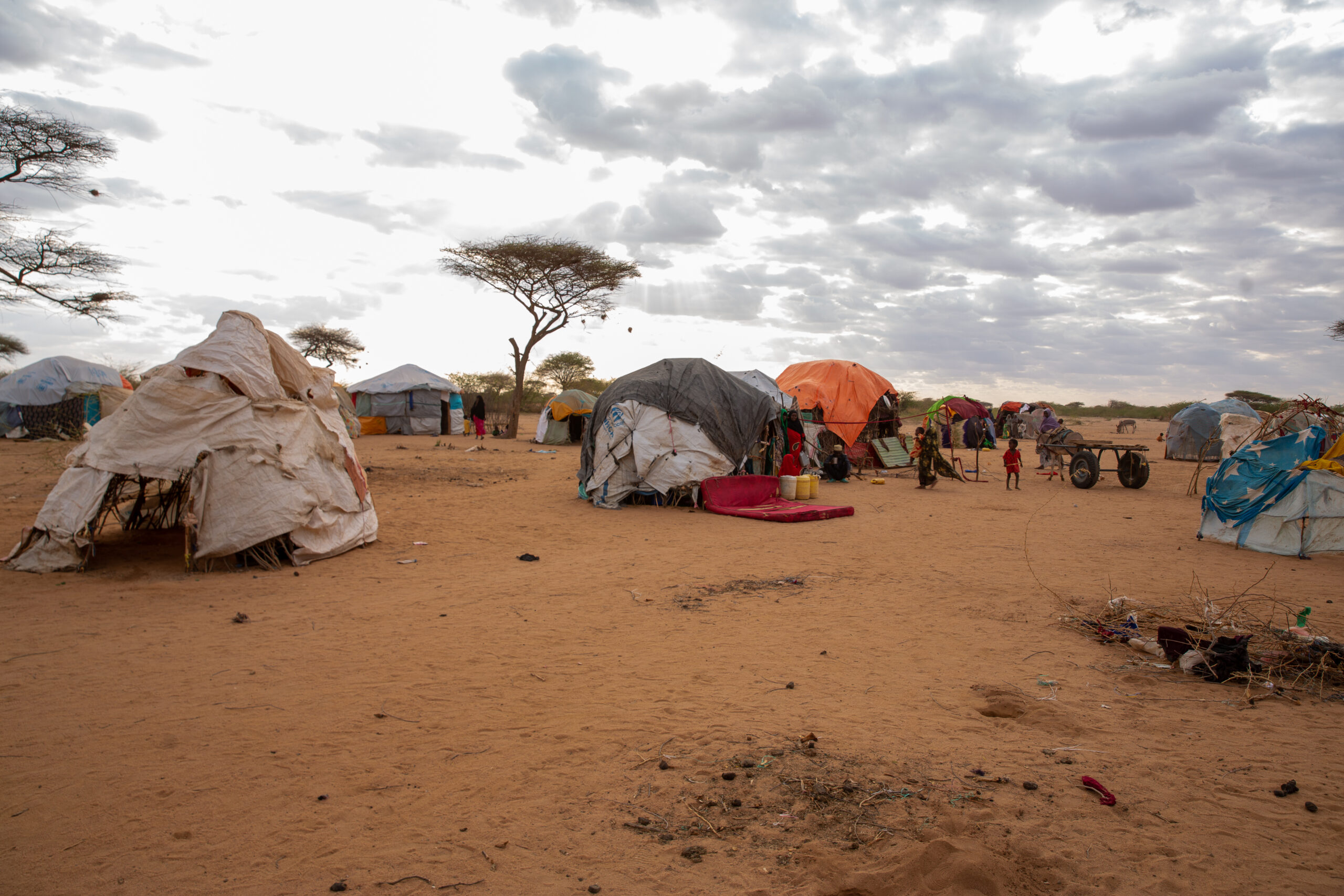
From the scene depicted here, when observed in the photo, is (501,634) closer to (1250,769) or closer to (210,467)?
(210,467)

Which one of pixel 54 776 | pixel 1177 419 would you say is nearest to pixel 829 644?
pixel 54 776

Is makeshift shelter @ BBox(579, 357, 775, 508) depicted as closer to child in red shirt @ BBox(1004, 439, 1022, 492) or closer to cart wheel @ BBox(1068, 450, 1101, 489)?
child in red shirt @ BBox(1004, 439, 1022, 492)

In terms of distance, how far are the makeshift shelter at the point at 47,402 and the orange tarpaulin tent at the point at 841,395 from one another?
22.8 meters

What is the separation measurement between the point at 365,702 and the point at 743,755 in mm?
2574

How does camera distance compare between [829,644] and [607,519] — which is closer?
[829,644]

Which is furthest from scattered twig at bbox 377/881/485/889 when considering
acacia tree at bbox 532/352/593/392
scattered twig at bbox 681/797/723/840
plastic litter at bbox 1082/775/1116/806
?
acacia tree at bbox 532/352/593/392

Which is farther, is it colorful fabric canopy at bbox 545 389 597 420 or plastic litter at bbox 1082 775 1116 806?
colorful fabric canopy at bbox 545 389 597 420

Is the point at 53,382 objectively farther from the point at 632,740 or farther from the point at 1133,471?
the point at 1133,471

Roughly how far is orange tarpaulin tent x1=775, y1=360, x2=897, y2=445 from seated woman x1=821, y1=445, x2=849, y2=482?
2215 mm

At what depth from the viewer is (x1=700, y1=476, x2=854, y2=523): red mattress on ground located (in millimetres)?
12680

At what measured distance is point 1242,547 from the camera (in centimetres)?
1023

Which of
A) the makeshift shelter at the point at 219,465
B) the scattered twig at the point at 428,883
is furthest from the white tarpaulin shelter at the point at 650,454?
the scattered twig at the point at 428,883

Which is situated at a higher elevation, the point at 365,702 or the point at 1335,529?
the point at 1335,529

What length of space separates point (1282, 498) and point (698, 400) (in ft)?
29.6
